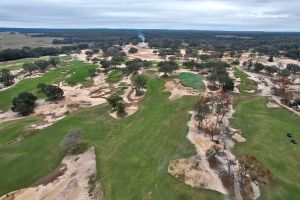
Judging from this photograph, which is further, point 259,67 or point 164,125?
point 259,67

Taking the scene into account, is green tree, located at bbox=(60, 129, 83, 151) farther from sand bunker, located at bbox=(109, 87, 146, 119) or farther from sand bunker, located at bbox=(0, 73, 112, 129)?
sand bunker, located at bbox=(109, 87, 146, 119)

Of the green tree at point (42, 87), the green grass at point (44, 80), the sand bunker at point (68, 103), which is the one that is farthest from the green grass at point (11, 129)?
the green tree at point (42, 87)

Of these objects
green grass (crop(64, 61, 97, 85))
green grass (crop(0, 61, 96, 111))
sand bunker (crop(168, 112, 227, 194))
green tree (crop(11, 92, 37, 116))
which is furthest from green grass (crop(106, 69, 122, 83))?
sand bunker (crop(168, 112, 227, 194))

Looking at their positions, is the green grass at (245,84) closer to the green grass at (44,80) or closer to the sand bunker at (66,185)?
the green grass at (44,80)

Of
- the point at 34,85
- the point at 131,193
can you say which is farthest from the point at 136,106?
the point at 34,85

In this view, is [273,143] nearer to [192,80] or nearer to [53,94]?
[192,80]

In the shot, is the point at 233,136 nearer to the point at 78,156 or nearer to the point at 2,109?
the point at 78,156
